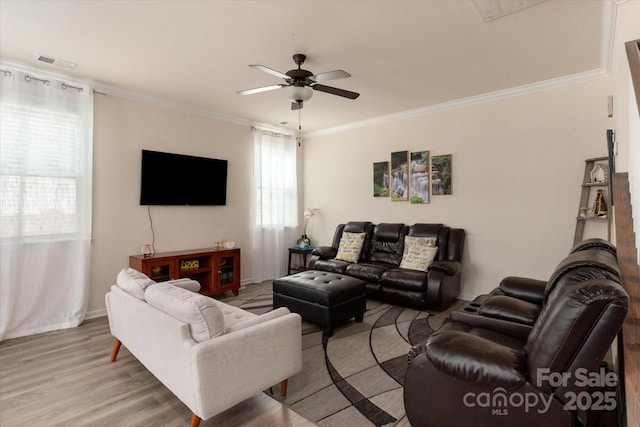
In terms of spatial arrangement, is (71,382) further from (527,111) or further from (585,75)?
(585,75)

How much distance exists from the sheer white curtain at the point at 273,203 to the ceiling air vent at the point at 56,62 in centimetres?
260

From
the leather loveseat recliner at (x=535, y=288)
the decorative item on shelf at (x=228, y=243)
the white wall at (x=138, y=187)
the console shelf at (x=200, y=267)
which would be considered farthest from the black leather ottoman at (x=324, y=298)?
the white wall at (x=138, y=187)

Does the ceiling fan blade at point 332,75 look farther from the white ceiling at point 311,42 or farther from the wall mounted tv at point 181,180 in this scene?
Answer: the wall mounted tv at point 181,180

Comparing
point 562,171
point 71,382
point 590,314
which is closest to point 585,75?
point 562,171

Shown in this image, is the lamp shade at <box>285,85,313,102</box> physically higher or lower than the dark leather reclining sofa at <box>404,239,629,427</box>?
higher

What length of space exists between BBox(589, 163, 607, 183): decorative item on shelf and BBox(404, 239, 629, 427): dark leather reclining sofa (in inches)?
86.0

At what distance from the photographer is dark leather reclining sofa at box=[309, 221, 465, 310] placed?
3789 millimetres

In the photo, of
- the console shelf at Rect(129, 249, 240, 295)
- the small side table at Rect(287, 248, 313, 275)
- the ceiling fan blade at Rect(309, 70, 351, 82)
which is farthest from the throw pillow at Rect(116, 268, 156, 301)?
the small side table at Rect(287, 248, 313, 275)

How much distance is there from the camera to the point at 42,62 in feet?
10.6

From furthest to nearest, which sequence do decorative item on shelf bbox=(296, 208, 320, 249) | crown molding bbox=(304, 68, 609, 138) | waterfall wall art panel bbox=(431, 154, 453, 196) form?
decorative item on shelf bbox=(296, 208, 320, 249), waterfall wall art panel bbox=(431, 154, 453, 196), crown molding bbox=(304, 68, 609, 138)

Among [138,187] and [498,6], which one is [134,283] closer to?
[138,187]

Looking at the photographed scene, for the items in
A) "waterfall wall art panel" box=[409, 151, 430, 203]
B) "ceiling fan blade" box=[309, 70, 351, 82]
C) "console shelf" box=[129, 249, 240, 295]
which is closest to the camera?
"ceiling fan blade" box=[309, 70, 351, 82]

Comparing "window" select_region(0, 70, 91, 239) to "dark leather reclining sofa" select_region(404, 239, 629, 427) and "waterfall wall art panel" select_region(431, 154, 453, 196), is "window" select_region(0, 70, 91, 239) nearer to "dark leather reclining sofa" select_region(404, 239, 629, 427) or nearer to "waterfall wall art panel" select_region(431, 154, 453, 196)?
"dark leather reclining sofa" select_region(404, 239, 629, 427)

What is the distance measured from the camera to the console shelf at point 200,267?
3902mm
